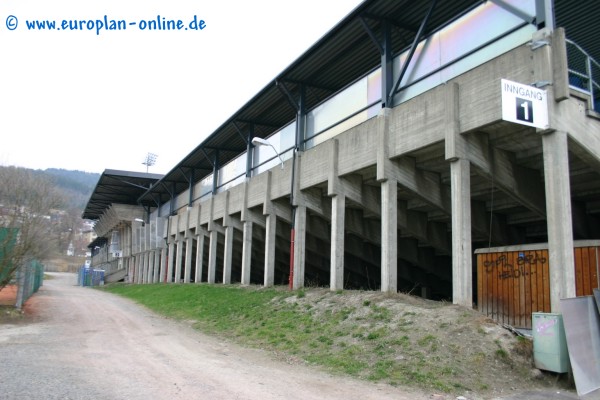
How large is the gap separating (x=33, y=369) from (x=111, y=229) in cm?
6395

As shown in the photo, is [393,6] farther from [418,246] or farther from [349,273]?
[349,273]

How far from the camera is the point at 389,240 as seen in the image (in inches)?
593

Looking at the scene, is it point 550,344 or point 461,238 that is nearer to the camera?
point 550,344

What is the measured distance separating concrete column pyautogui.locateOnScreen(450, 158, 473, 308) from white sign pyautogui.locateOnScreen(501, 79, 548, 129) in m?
2.53

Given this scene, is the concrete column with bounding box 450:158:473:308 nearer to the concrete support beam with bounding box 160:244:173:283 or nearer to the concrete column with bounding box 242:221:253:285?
the concrete column with bounding box 242:221:253:285

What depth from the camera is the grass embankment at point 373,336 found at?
9.34 meters

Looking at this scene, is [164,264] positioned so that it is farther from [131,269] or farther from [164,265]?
[131,269]

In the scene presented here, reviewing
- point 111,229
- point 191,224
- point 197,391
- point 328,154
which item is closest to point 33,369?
point 197,391

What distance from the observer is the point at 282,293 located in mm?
19438

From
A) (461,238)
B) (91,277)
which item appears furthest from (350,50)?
(91,277)

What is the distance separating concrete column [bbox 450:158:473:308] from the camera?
12164 mm

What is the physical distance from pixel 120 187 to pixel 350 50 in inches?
1758

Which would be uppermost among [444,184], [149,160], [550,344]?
[149,160]

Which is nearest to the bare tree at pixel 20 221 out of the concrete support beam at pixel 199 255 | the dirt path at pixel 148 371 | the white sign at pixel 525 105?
the dirt path at pixel 148 371
